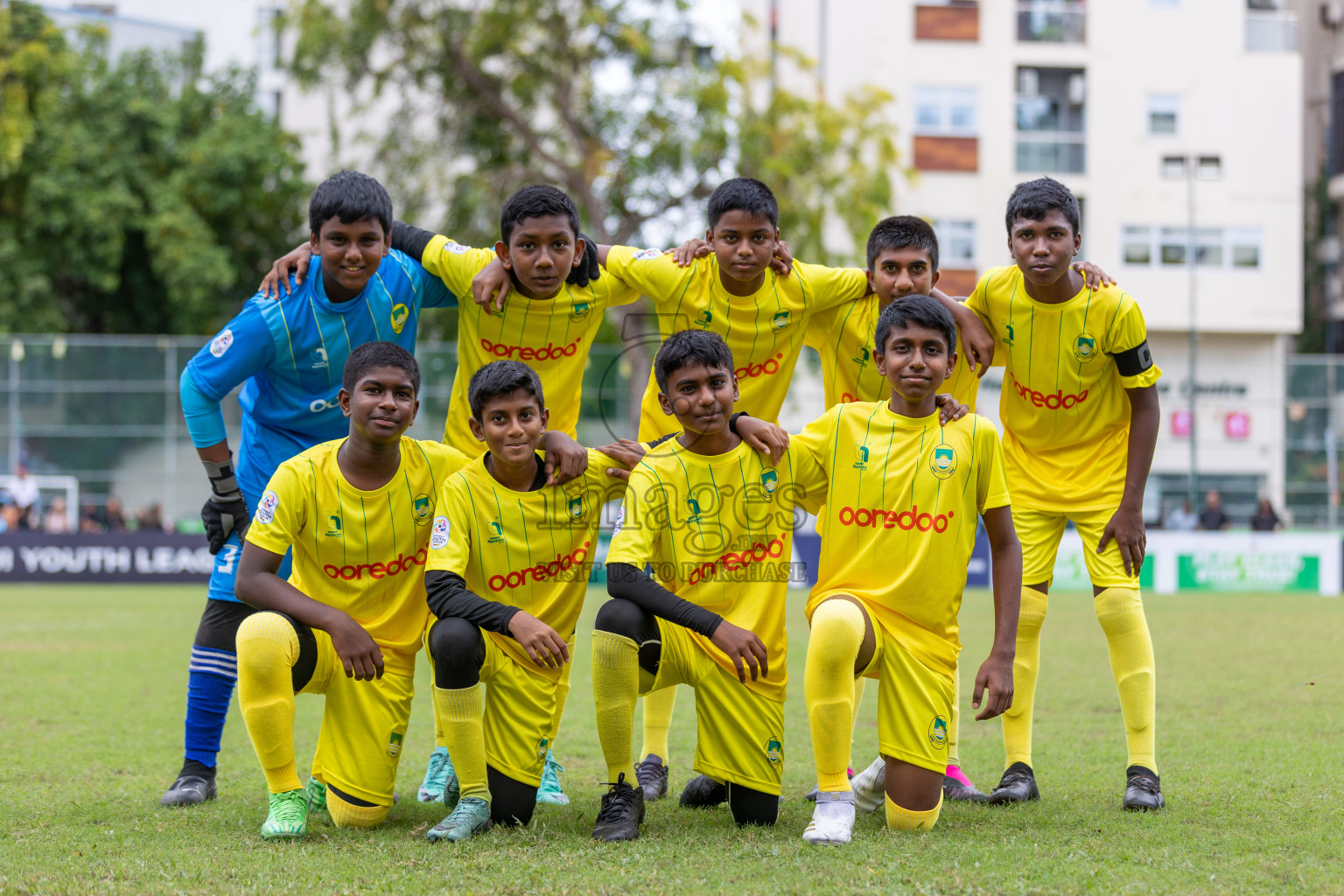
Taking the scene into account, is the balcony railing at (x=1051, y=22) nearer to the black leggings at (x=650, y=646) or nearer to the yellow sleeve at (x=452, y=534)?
the yellow sleeve at (x=452, y=534)

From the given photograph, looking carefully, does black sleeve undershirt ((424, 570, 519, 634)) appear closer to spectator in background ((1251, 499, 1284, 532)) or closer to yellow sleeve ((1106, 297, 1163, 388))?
yellow sleeve ((1106, 297, 1163, 388))

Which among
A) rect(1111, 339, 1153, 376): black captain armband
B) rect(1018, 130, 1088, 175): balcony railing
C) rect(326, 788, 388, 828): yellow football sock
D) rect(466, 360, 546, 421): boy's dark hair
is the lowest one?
rect(326, 788, 388, 828): yellow football sock

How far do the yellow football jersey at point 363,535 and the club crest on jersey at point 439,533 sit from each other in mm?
148

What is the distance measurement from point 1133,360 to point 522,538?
2.31 metres

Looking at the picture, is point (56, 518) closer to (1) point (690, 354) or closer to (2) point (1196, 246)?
(1) point (690, 354)

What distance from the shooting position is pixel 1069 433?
4.59 meters

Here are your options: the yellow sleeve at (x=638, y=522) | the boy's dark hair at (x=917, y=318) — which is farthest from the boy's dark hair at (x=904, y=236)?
the yellow sleeve at (x=638, y=522)

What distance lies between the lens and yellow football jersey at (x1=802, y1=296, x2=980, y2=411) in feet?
15.1

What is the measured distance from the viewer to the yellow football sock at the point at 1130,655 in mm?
4273

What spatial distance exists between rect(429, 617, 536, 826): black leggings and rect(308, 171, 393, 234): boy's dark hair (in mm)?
1501

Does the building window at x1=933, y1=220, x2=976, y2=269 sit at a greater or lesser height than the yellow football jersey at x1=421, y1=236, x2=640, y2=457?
greater

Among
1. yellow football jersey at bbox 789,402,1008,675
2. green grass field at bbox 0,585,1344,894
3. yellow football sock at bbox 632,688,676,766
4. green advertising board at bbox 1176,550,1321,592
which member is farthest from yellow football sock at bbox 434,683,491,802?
green advertising board at bbox 1176,550,1321,592

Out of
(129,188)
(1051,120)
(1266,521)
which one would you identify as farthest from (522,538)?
(1051,120)

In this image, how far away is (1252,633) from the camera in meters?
10.8
